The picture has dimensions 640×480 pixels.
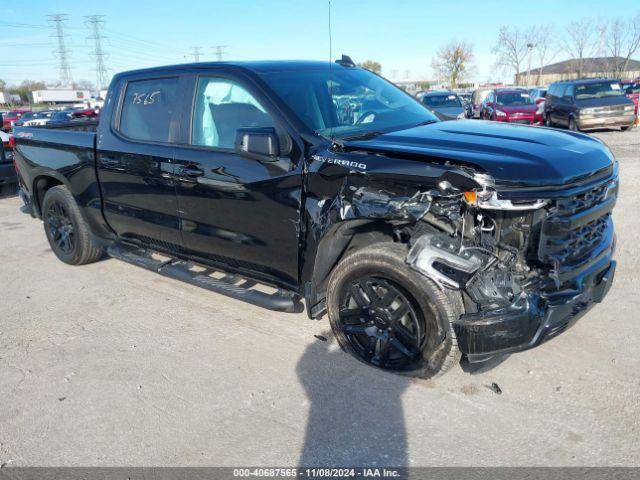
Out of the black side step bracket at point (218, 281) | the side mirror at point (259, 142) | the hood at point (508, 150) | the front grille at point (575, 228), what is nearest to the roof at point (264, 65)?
the side mirror at point (259, 142)

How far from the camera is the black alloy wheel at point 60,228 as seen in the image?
227 inches

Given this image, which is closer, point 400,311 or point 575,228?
point 575,228

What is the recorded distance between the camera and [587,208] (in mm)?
3162

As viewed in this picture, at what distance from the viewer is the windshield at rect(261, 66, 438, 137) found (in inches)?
149

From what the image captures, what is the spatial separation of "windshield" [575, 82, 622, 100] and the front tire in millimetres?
16757

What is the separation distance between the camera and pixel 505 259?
301 centimetres

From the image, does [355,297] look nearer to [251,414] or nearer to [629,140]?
[251,414]

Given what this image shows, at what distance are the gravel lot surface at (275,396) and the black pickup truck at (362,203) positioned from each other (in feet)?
1.10

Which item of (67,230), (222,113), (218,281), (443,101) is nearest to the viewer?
(222,113)

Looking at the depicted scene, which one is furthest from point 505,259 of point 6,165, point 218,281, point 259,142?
point 6,165

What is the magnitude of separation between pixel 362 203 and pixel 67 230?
3.91 m

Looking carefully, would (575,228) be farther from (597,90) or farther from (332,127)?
(597,90)

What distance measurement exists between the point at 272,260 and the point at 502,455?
1.89 metres

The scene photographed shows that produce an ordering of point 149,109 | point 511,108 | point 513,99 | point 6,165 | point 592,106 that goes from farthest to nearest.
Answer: point 513,99 < point 511,108 < point 592,106 < point 6,165 < point 149,109
